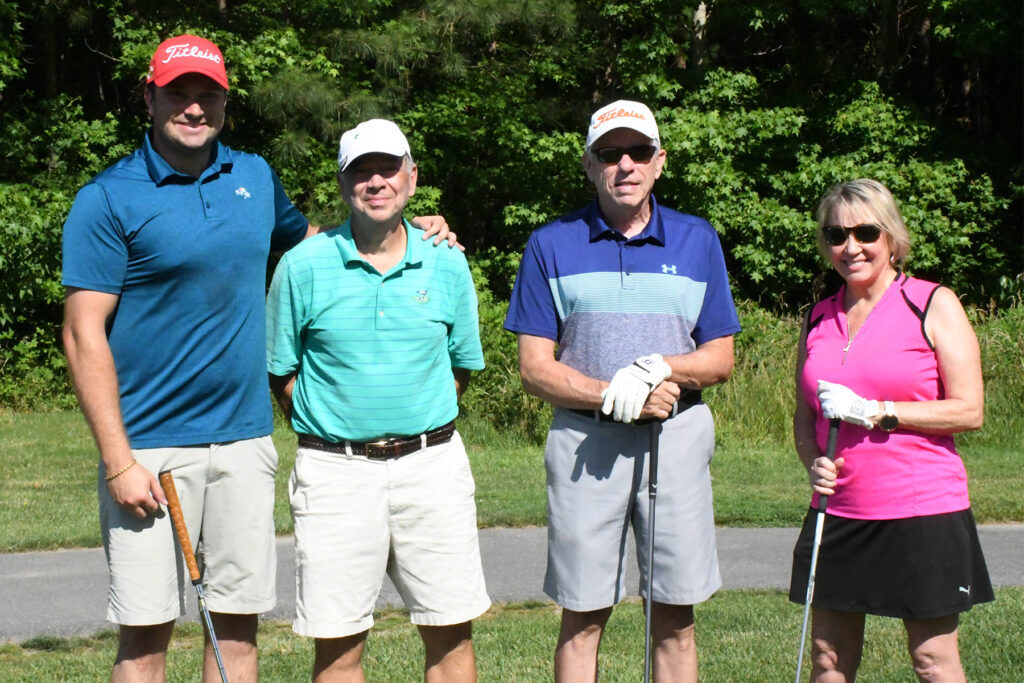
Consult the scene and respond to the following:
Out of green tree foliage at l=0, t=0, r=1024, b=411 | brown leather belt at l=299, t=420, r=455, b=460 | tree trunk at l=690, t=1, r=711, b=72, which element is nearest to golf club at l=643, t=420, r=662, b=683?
brown leather belt at l=299, t=420, r=455, b=460

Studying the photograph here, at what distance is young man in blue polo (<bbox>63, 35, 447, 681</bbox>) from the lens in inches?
137

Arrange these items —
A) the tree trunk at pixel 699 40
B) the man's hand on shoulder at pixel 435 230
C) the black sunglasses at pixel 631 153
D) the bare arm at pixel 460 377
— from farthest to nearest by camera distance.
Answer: the tree trunk at pixel 699 40 → the bare arm at pixel 460 377 → the man's hand on shoulder at pixel 435 230 → the black sunglasses at pixel 631 153

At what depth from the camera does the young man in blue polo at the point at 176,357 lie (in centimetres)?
347

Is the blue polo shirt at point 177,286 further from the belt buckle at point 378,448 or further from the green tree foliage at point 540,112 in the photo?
the green tree foliage at point 540,112

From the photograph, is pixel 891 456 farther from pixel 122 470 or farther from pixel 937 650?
pixel 122 470

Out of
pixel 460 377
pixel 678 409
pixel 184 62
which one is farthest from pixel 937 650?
pixel 184 62

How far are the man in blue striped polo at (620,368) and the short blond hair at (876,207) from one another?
41cm

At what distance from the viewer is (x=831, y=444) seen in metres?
3.56

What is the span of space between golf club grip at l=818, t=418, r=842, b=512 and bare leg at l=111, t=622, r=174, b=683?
2035mm

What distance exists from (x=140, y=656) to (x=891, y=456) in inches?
92.5

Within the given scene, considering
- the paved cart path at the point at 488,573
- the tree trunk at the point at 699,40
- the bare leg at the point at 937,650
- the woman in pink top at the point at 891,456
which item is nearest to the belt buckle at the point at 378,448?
the woman in pink top at the point at 891,456

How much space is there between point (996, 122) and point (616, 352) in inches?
869

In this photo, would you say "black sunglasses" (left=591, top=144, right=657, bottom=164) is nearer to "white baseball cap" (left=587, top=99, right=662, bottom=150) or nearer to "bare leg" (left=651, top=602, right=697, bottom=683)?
"white baseball cap" (left=587, top=99, right=662, bottom=150)

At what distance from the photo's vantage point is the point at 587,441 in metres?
3.77
